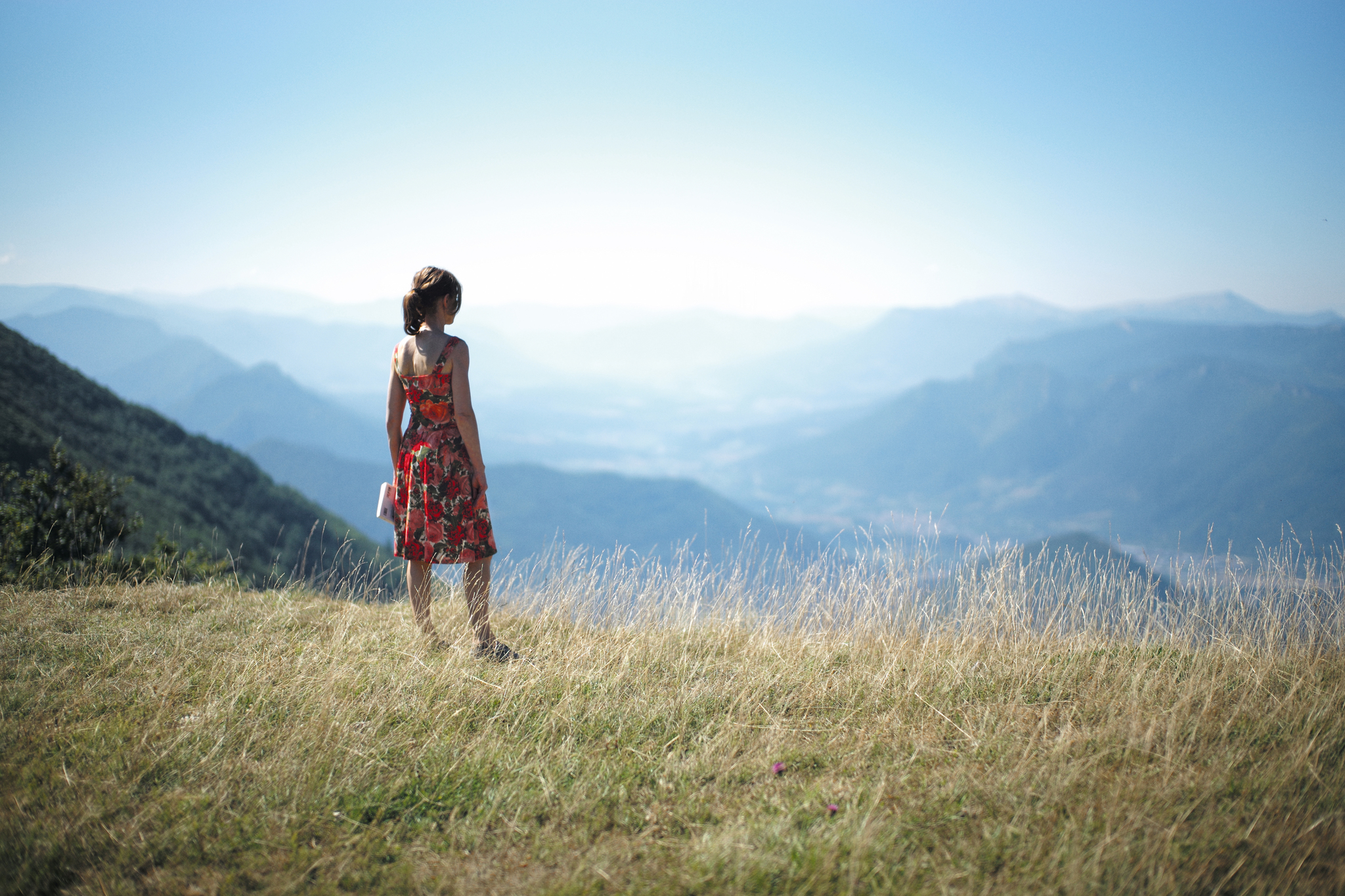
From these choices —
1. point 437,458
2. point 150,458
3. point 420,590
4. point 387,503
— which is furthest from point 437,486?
point 150,458

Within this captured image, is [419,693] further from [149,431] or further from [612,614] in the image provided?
[149,431]

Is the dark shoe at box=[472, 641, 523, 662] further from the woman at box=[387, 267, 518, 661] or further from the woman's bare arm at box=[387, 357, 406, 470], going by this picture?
the woman's bare arm at box=[387, 357, 406, 470]

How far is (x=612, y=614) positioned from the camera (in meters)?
4.38

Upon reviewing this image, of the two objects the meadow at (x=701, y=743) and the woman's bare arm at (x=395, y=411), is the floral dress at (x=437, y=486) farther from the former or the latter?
the meadow at (x=701, y=743)

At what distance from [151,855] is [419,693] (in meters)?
1.13

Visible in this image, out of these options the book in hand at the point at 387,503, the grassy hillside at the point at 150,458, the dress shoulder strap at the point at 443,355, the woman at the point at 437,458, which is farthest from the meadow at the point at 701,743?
the grassy hillside at the point at 150,458

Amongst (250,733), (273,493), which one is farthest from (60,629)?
(273,493)

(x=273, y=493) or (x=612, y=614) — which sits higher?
(x=612, y=614)

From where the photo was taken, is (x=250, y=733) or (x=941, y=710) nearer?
(x=250, y=733)

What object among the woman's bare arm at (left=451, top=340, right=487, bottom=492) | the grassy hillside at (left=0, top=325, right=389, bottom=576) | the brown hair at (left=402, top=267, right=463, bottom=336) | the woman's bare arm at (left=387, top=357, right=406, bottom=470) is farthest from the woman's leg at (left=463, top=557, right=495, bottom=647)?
the grassy hillside at (left=0, top=325, right=389, bottom=576)

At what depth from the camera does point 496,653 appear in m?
3.53

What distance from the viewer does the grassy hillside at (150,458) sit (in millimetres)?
22922

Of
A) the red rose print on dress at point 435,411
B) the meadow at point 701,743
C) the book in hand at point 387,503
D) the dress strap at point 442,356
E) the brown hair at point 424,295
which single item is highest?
the brown hair at point 424,295

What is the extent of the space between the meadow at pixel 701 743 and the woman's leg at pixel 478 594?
14 cm
